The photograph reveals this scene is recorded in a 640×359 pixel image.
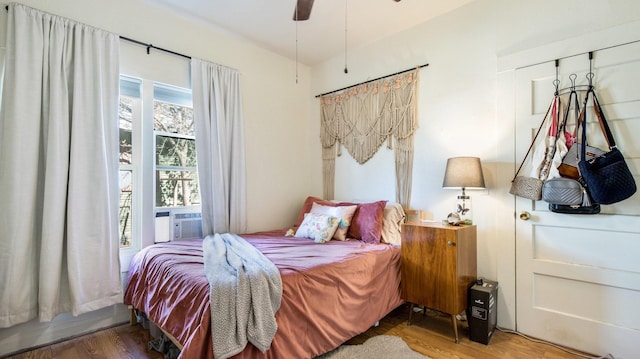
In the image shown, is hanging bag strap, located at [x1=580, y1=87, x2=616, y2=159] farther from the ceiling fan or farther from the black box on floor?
the ceiling fan

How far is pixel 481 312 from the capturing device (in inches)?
83.7

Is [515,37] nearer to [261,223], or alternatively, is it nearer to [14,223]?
[261,223]

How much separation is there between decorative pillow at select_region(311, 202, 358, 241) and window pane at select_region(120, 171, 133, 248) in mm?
1720

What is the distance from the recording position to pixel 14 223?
1.96 m

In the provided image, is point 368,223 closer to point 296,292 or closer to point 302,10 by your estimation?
point 296,292

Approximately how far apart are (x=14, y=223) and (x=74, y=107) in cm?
87

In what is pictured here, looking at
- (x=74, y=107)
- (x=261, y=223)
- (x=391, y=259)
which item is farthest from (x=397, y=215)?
(x=74, y=107)

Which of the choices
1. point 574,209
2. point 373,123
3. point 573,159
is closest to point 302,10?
point 373,123

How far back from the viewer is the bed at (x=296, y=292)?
154cm

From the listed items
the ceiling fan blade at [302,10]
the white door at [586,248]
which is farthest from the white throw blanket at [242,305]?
the ceiling fan blade at [302,10]

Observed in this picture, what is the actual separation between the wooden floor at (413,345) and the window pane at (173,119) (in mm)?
1758

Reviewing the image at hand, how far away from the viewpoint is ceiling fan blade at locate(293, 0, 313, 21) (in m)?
2.39

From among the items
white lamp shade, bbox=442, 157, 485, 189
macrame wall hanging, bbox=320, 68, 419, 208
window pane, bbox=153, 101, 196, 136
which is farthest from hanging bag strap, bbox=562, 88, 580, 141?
window pane, bbox=153, 101, 196, 136

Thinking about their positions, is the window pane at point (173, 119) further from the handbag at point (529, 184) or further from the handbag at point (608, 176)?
the handbag at point (608, 176)
